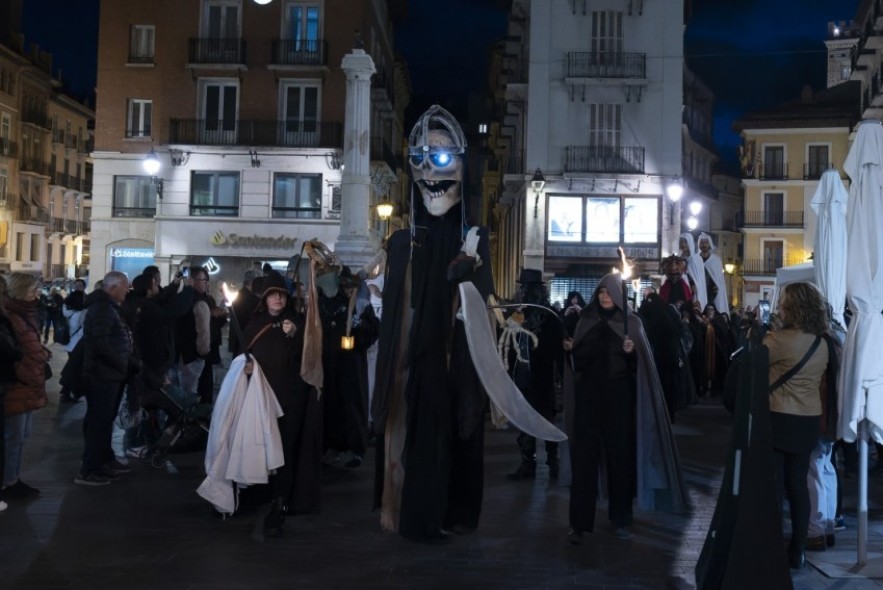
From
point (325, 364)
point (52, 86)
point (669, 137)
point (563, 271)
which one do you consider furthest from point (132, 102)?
point (325, 364)

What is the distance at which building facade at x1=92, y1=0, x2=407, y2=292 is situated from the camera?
127 ft

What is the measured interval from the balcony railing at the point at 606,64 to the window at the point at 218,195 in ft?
46.2

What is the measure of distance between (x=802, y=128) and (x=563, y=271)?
26053 mm

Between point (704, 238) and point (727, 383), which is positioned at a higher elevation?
point (704, 238)

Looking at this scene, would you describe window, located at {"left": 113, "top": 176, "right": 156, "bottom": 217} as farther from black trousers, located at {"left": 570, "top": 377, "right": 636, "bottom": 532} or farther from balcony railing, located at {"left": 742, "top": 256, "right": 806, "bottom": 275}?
black trousers, located at {"left": 570, "top": 377, "right": 636, "bottom": 532}

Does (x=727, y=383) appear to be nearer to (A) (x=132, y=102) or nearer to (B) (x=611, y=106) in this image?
(B) (x=611, y=106)

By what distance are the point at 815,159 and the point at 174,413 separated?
2081 inches

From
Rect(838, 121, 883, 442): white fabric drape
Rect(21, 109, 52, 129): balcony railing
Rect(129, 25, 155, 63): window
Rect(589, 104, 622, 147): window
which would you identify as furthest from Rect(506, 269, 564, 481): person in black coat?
Rect(21, 109, 52, 129): balcony railing

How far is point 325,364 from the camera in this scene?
9.98m

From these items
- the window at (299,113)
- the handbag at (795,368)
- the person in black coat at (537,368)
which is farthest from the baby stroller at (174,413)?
the window at (299,113)

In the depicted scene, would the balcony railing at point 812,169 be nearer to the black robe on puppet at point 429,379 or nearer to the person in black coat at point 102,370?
the person in black coat at point 102,370

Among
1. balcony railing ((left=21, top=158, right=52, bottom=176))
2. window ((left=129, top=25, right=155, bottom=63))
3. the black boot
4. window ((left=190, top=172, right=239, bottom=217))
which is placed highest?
window ((left=129, top=25, right=155, bottom=63))

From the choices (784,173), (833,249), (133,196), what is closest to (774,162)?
(784,173)

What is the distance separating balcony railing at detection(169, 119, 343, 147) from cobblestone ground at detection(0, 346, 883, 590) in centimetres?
3026
